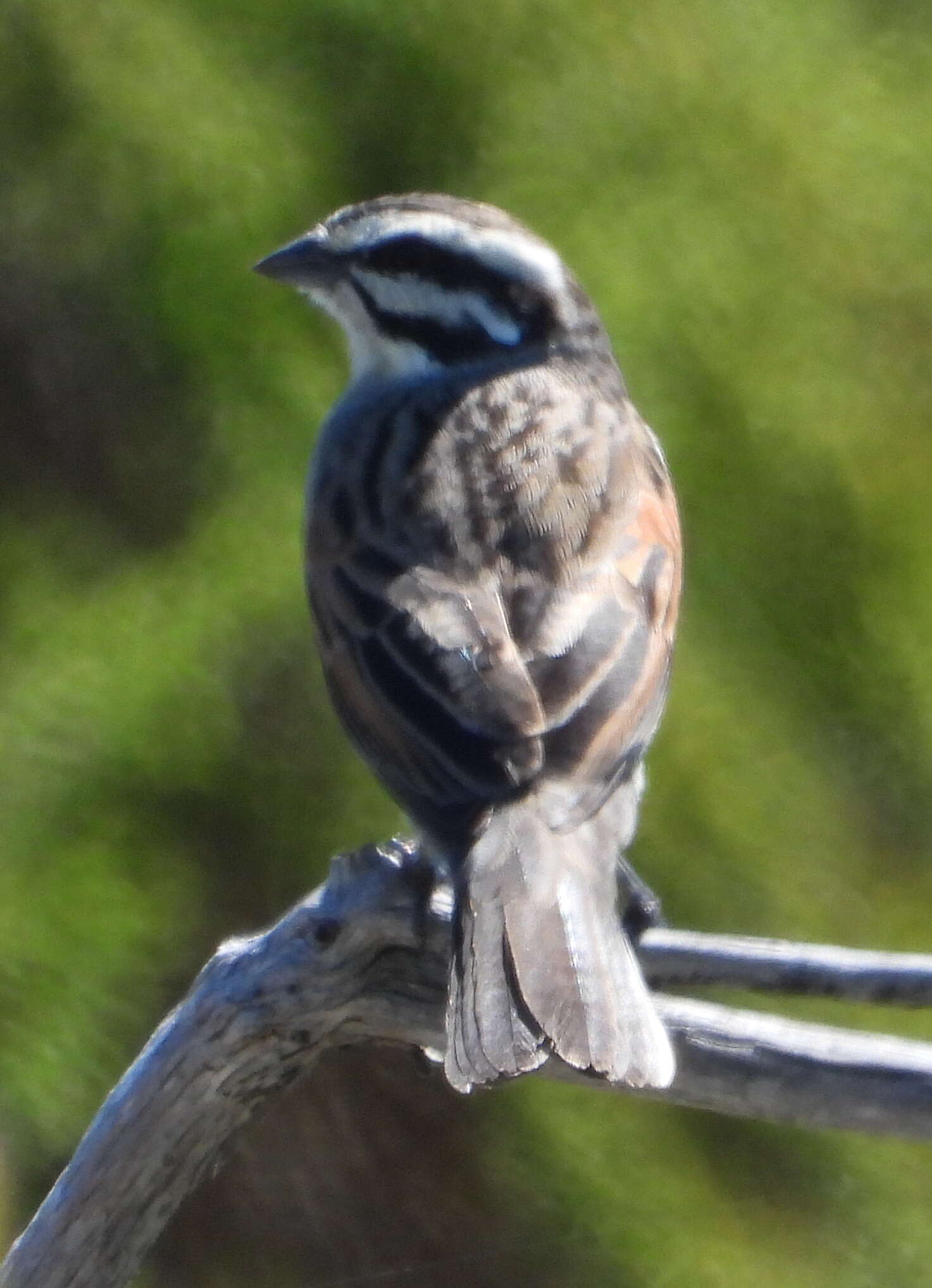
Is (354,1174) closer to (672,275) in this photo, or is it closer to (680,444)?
(680,444)

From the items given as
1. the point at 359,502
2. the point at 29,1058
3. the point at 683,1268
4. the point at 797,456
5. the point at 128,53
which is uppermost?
the point at 128,53

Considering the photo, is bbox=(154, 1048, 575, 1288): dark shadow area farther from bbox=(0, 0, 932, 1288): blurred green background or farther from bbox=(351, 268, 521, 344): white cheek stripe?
bbox=(351, 268, 521, 344): white cheek stripe

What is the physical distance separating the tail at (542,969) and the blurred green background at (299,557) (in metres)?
1.17

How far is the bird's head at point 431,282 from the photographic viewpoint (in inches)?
153

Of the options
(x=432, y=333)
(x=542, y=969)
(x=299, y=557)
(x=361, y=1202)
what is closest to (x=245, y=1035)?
(x=542, y=969)

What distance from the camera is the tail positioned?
271 cm

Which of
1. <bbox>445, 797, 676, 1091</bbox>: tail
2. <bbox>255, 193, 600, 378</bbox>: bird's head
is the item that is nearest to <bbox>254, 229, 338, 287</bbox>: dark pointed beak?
<bbox>255, 193, 600, 378</bbox>: bird's head

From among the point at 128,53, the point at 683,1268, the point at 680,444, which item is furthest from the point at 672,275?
the point at 683,1268

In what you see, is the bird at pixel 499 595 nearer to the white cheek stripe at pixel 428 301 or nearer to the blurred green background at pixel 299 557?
the white cheek stripe at pixel 428 301

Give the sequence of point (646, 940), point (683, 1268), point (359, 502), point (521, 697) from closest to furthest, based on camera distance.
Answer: point (521, 697) → point (646, 940) → point (359, 502) → point (683, 1268)

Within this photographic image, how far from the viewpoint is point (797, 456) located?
419 centimetres

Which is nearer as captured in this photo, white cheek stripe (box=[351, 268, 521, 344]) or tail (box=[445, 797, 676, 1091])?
tail (box=[445, 797, 676, 1091])

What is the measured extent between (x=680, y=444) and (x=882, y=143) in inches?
28.7

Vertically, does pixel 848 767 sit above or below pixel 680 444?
below
